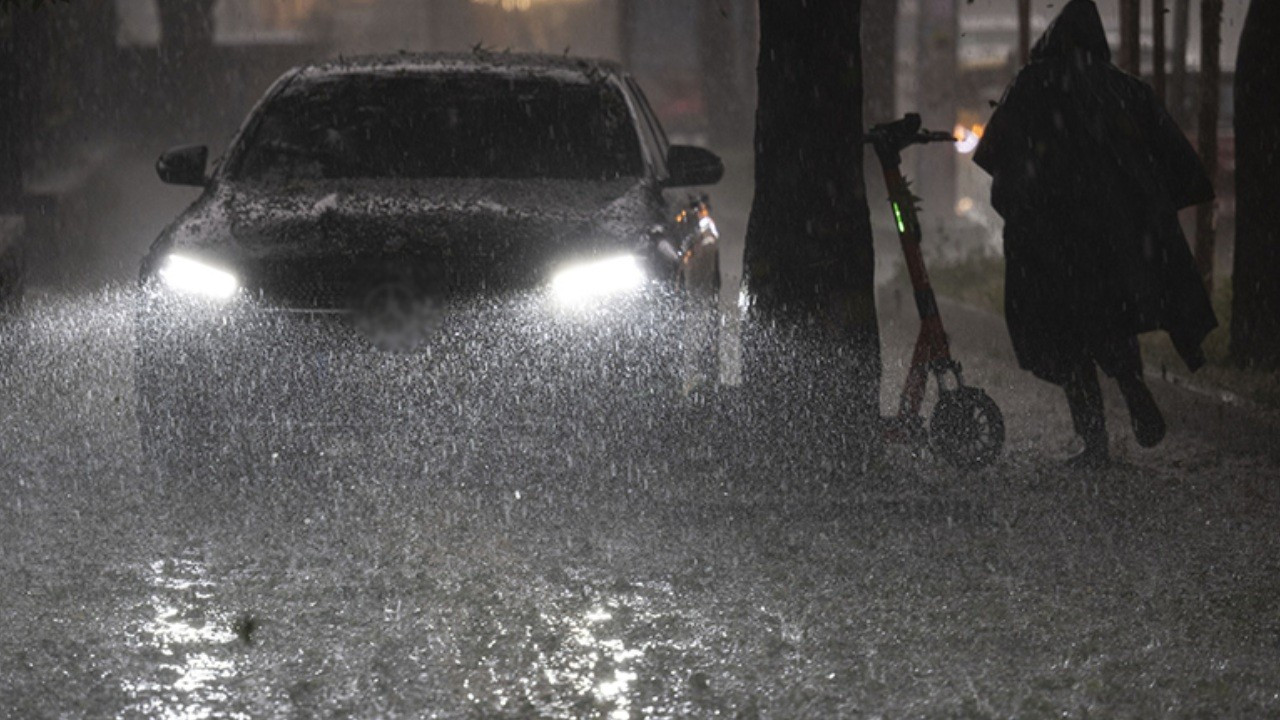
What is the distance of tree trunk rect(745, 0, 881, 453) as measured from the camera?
8.81m

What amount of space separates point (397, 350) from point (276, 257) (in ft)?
2.12

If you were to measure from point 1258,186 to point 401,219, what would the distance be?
15.1 feet

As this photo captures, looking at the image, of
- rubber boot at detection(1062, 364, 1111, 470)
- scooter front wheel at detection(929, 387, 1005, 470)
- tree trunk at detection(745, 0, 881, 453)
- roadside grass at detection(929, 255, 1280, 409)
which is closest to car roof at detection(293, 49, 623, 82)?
tree trunk at detection(745, 0, 881, 453)

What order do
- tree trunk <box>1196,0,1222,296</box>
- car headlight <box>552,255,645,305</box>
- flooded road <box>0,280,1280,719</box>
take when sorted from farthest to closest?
tree trunk <box>1196,0,1222,296</box>, car headlight <box>552,255,645,305</box>, flooded road <box>0,280,1280,719</box>

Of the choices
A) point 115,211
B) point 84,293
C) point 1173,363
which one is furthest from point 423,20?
point 1173,363

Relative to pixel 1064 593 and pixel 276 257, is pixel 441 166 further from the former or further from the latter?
pixel 1064 593

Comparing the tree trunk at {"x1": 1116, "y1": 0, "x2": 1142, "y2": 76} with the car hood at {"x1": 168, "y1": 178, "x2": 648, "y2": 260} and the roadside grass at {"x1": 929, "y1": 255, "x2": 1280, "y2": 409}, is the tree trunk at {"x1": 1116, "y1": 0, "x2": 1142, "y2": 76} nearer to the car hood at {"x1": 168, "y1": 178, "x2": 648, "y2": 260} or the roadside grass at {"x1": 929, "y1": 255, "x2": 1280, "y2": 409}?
the roadside grass at {"x1": 929, "y1": 255, "x2": 1280, "y2": 409}

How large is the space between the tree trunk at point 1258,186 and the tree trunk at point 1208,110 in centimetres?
126

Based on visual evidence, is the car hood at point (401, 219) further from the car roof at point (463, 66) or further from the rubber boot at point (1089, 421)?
the rubber boot at point (1089, 421)

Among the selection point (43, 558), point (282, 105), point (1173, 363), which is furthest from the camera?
point (1173, 363)

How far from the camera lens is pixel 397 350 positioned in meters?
7.76

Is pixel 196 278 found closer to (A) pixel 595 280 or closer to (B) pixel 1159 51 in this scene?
(A) pixel 595 280

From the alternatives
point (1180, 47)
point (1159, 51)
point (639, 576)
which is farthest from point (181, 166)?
point (1180, 47)

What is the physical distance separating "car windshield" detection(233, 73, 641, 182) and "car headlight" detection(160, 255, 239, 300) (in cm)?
97
